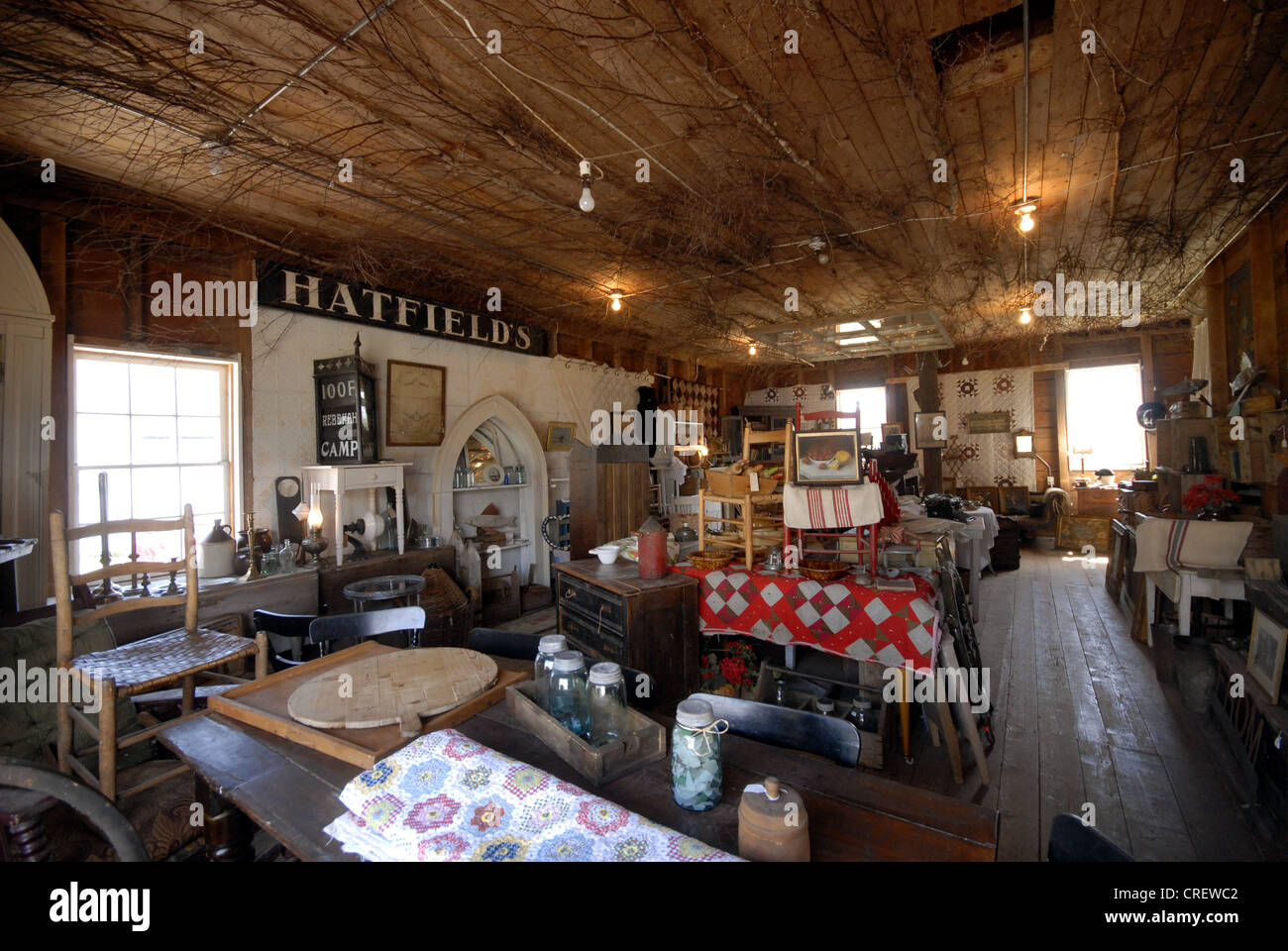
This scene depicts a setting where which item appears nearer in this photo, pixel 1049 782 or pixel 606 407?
pixel 1049 782

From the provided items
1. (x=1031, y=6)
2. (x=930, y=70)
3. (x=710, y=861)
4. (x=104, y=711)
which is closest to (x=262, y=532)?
(x=104, y=711)

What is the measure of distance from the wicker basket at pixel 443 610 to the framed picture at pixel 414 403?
1293mm

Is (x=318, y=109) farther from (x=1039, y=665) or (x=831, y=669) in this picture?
(x=1039, y=665)

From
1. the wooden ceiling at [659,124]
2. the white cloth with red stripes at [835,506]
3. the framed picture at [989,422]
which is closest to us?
the wooden ceiling at [659,124]

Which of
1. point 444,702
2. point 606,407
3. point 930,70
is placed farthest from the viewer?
point 606,407

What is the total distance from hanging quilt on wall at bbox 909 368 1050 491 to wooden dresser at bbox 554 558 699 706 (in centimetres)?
834

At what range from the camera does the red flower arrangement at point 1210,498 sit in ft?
13.7

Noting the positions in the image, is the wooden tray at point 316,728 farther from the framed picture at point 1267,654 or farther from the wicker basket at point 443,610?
the framed picture at point 1267,654

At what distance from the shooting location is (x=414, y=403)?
18.1 ft

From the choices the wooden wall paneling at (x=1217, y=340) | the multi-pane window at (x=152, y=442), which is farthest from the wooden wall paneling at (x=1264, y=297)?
the multi-pane window at (x=152, y=442)

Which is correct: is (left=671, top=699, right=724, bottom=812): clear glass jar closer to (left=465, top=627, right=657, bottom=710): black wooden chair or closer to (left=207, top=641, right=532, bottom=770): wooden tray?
(left=207, top=641, right=532, bottom=770): wooden tray

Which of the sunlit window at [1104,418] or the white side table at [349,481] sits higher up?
the sunlit window at [1104,418]
